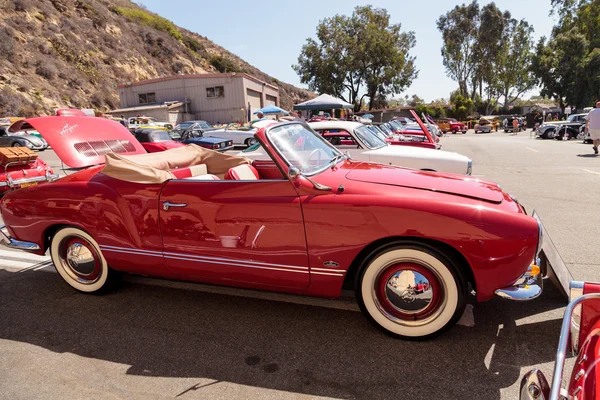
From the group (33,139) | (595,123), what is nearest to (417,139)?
(595,123)

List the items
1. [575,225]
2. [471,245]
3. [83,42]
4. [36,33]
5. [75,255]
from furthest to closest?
[83,42] → [36,33] → [575,225] → [75,255] → [471,245]

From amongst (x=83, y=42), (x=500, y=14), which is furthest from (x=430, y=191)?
(x=500, y=14)

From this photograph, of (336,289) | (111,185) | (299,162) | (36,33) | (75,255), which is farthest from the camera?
(36,33)

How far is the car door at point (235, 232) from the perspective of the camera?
9.06 ft

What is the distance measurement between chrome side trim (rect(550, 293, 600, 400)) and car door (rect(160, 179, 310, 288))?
1.59m

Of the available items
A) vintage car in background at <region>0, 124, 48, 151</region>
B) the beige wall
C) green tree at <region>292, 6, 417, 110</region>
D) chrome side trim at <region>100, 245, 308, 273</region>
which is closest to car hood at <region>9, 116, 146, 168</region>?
chrome side trim at <region>100, 245, 308, 273</region>

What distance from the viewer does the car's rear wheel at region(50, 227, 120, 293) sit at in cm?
354

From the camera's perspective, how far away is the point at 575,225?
5145mm

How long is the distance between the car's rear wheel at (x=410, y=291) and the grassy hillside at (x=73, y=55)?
3298 cm

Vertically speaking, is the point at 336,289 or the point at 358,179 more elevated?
the point at 358,179

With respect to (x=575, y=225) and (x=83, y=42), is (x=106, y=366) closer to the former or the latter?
(x=575, y=225)

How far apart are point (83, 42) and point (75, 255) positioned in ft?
147

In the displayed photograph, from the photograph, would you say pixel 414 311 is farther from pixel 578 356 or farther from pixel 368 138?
pixel 368 138

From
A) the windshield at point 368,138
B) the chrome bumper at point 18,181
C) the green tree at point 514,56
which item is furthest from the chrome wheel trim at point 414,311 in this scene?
the green tree at point 514,56
